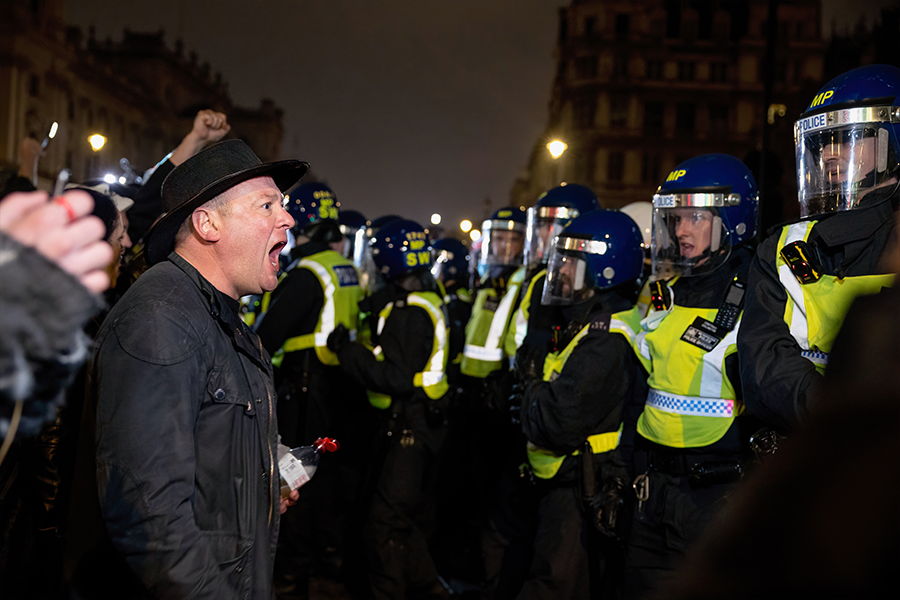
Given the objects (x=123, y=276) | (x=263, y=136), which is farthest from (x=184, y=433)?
(x=263, y=136)

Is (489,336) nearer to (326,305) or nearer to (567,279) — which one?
(326,305)

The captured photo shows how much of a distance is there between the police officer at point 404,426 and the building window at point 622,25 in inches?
2414

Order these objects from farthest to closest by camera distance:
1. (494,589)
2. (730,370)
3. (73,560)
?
(494,589) → (730,370) → (73,560)

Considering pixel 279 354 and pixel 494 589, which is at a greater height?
pixel 279 354

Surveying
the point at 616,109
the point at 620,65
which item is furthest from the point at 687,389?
the point at 620,65

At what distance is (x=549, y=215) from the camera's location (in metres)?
6.46

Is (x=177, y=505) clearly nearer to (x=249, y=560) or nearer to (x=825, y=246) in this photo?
(x=249, y=560)

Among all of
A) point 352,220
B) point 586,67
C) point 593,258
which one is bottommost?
point 593,258

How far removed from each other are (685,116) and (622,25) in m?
9.67

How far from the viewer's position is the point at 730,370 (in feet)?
10.8

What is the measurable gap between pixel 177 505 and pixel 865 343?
181 centimetres

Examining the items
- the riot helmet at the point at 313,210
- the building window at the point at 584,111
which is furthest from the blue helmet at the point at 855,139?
the building window at the point at 584,111

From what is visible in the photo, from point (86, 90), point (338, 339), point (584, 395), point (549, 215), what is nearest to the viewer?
point (584, 395)

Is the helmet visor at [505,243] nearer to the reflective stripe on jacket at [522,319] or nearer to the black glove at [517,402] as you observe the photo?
the reflective stripe on jacket at [522,319]
